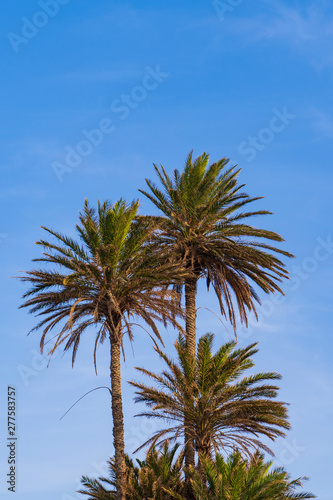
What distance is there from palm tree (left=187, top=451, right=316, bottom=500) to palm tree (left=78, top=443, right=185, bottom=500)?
109 cm

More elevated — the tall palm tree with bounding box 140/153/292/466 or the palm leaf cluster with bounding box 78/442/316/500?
the tall palm tree with bounding box 140/153/292/466

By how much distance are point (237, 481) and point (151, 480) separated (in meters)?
4.78

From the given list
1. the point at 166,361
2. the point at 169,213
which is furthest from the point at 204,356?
the point at 169,213

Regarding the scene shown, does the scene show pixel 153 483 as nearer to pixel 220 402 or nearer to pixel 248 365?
pixel 220 402

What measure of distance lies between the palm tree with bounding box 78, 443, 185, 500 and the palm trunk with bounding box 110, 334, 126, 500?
37 cm

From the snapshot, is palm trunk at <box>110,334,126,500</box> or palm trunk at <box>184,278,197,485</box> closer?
palm trunk at <box>110,334,126,500</box>

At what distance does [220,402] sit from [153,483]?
432 centimetres

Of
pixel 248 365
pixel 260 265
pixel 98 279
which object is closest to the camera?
pixel 98 279

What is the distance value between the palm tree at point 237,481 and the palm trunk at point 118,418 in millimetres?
2352

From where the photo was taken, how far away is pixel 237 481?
95.2ft

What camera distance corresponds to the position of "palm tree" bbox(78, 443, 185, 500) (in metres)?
32.3

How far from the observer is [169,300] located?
114 feet

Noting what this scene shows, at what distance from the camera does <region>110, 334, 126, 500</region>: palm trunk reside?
106 ft

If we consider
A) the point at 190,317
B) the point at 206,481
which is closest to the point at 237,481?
the point at 206,481
